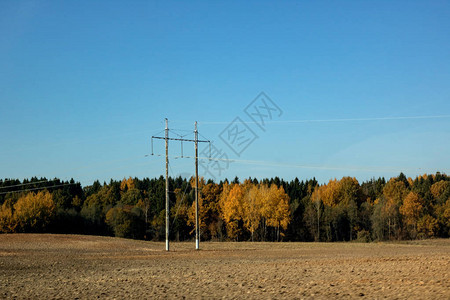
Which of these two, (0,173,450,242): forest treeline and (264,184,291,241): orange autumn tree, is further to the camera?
(264,184,291,241): orange autumn tree

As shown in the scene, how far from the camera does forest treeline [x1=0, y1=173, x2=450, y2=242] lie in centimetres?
8808

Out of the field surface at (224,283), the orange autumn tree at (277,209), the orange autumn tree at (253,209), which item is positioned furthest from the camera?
the orange autumn tree at (253,209)

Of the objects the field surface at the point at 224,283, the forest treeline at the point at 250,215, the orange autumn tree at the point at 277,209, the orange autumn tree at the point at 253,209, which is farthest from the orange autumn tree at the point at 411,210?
the field surface at the point at 224,283

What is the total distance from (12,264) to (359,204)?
97.4m

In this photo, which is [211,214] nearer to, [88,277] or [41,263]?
[41,263]

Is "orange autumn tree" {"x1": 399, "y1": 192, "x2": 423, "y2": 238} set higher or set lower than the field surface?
higher

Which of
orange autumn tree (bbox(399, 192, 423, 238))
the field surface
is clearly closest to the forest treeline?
orange autumn tree (bbox(399, 192, 423, 238))

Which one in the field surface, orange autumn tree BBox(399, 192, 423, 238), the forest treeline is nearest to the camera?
the field surface

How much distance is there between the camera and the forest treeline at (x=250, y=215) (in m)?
88.1

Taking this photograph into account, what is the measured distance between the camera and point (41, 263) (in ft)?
102

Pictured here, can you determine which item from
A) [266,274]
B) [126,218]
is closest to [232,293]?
[266,274]

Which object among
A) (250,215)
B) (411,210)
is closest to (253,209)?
(250,215)

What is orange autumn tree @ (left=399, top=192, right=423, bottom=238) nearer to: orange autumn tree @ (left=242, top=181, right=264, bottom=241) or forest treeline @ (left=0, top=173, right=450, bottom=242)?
forest treeline @ (left=0, top=173, right=450, bottom=242)

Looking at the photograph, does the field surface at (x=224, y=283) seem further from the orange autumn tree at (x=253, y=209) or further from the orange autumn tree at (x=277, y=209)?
the orange autumn tree at (x=253, y=209)
